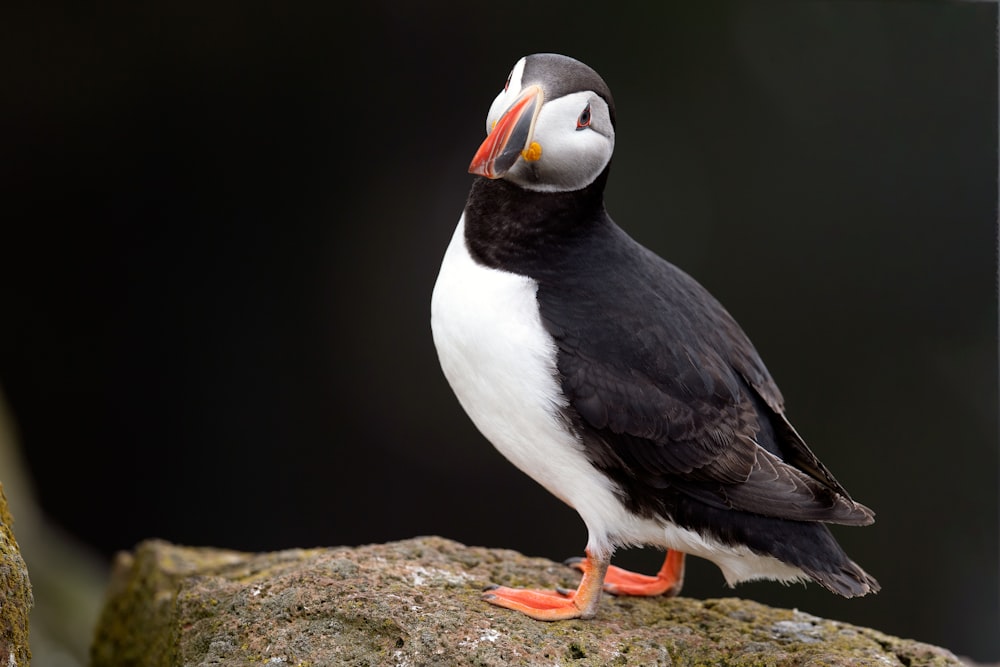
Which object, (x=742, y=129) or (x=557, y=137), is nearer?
(x=557, y=137)

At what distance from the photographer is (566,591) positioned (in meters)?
3.72

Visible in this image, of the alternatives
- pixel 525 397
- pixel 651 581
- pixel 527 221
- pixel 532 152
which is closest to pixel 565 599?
pixel 651 581

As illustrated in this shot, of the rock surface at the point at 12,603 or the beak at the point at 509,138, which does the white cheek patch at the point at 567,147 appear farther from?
the rock surface at the point at 12,603

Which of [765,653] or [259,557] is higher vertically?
[765,653]

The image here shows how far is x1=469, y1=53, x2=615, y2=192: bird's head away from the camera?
321 centimetres

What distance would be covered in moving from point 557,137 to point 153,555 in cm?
213

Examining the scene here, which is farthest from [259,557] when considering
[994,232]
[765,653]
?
[994,232]

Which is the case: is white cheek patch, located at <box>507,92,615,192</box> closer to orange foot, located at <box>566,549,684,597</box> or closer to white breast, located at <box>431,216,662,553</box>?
white breast, located at <box>431,216,662,553</box>

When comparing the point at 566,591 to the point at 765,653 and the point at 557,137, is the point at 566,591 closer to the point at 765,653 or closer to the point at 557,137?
the point at 765,653

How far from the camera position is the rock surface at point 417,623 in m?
3.26

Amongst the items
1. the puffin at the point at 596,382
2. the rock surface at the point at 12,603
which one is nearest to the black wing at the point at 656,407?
the puffin at the point at 596,382

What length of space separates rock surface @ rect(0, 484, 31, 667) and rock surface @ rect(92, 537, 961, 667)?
508mm

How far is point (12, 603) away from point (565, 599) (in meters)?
1.58

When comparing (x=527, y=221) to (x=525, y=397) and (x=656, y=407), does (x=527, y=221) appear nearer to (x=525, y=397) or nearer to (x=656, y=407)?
(x=525, y=397)
